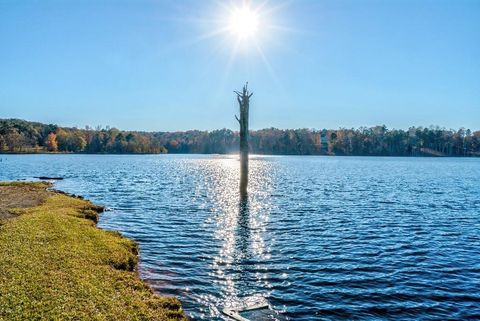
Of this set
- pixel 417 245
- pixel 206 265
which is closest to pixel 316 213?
pixel 417 245

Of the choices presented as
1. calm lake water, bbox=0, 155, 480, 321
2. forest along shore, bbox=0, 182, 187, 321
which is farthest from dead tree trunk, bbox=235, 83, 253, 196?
forest along shore, bbox=0, 182, 187, 321

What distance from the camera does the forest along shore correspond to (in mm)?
11961

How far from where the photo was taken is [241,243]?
25062mm

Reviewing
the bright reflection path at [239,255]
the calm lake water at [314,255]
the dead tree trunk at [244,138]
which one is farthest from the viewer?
the dead tree trunk at [244,138]

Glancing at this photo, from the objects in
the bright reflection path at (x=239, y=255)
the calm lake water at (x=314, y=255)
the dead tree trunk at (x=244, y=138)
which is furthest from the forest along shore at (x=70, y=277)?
the dead tree trunk at (x=244, y=138)

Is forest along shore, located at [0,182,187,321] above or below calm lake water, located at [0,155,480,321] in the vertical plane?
above

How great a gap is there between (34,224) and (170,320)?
14424 millimetres

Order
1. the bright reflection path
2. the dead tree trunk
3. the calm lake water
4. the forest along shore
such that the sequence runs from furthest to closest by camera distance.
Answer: the dead tree trunk → the bright reflection path → the calm lake water → the forest along shore

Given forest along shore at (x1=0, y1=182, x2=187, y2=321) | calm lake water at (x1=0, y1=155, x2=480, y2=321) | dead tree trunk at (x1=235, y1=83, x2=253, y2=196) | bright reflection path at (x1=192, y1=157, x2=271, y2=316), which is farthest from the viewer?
dead tree trunk at (x1=235, y1=83, x2=253, y2=196)

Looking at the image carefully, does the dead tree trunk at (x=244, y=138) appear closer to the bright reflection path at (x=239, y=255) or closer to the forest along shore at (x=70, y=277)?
the bright reflection path at (x=239, y=255)

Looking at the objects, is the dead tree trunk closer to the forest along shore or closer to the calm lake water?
the calm lake water

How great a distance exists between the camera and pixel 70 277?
48.1ft

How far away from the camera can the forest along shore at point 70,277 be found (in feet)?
39.2

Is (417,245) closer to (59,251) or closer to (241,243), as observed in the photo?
(241,243)
